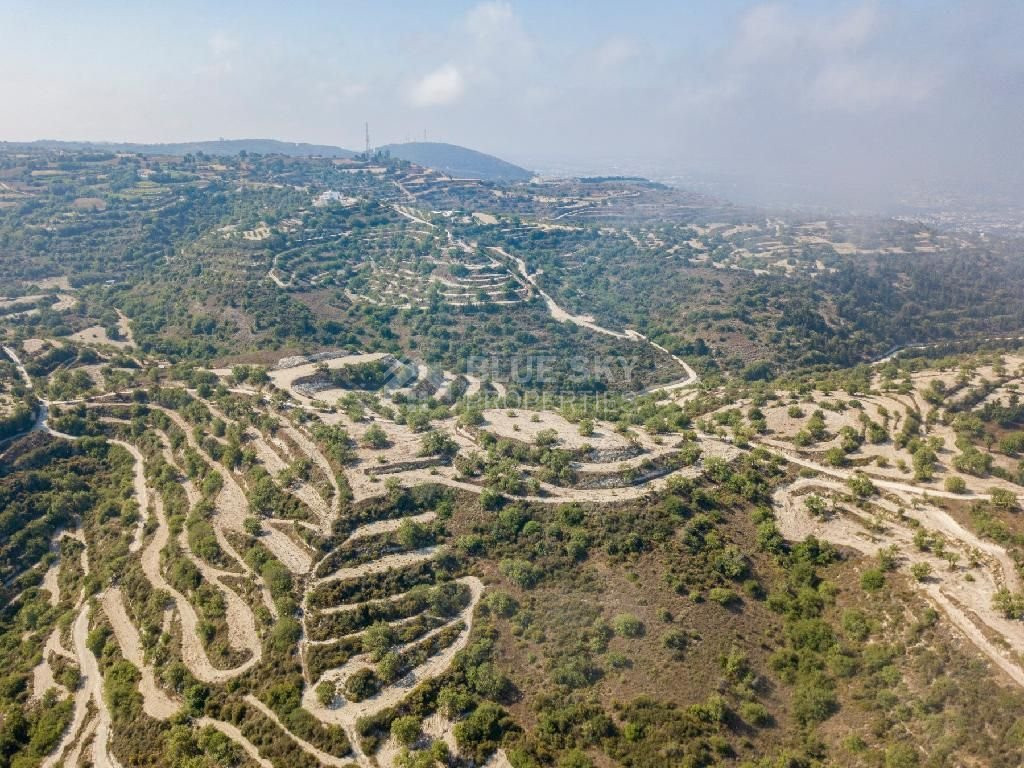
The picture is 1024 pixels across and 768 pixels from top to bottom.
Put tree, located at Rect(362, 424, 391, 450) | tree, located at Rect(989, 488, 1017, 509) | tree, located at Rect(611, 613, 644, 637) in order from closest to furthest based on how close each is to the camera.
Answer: tree, located at Rect(611, 613, 644, 637) → tree, located at Rect(989, 488, 1017, 509) → tree, located at Rect(362, 424, 391, 450)

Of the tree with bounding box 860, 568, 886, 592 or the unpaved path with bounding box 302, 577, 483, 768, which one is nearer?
the unpaved path with bounding box 302, 577, 483, 768

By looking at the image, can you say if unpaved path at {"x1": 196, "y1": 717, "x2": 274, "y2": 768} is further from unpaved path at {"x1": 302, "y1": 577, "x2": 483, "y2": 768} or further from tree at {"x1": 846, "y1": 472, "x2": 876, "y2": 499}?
tree at {"x1": 846, "y1": 472, "x2": 876, "y2": 499}

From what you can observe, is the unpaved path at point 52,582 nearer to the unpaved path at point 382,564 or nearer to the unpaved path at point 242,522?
the unpaved path at point 242,522

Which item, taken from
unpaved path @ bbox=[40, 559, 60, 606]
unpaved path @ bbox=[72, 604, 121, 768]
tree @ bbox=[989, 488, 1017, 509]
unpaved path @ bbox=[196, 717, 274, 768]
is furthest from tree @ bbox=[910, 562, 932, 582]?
unpaved path @ bbox=[40, 559, 60, 606]

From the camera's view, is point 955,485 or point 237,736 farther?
point 955,485

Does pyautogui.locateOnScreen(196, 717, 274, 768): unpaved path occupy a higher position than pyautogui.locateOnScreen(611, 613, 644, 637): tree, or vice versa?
pyautogui.locateOnScreen(611, 613, 644, 637): tree

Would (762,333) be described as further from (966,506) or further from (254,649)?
(254,649)

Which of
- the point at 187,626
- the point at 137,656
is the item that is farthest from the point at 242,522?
the point at 137,656

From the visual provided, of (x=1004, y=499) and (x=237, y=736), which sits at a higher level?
(x=1004, y=499)

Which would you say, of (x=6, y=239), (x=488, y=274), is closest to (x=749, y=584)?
(x=488, y=274)

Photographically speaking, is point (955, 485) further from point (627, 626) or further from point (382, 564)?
point (382, 564)

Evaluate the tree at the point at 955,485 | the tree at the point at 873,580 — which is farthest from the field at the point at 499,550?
the tree at the point at 955,485
